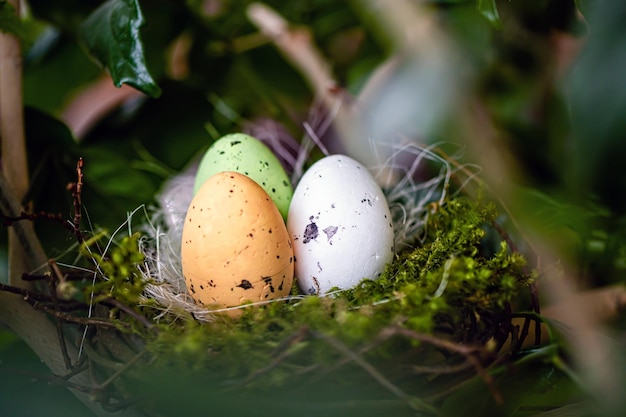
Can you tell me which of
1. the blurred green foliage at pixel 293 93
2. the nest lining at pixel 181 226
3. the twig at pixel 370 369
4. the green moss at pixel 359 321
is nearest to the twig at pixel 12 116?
the blurred green foliage at pixel 293 93

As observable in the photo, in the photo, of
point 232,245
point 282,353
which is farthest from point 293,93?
point 282,353

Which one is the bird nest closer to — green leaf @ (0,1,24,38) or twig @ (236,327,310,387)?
twig @ (236,327,310,387)

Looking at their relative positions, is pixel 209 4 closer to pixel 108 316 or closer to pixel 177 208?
pixel 177 208

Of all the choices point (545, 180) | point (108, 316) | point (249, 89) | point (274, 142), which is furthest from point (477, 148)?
point (108, 316)

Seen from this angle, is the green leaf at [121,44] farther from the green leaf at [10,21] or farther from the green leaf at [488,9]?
the green leaf at [488,9]

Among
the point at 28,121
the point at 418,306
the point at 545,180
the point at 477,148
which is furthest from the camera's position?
the point at 545,180

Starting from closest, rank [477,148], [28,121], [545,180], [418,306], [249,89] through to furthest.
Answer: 1. [418,306]
2. [28,121]
3. [477,148]
4. [545,180]
5. [249,89]

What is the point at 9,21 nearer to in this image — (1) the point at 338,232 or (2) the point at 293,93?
(1) the point at 338,232
